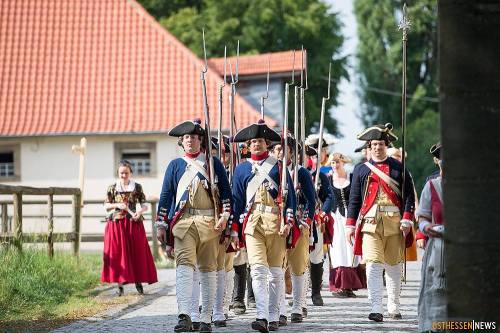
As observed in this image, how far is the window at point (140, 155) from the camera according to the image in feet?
110

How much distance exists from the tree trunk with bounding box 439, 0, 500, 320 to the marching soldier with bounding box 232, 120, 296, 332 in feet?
17.1

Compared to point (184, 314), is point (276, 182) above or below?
above

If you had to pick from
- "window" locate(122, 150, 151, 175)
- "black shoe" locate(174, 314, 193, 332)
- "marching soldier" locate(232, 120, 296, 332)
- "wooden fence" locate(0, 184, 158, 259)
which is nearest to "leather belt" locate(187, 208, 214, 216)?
"marching soldier" locate(232, 120, 296, 332)

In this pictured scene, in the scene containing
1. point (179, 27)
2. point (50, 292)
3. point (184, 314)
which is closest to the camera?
point (184, 314)

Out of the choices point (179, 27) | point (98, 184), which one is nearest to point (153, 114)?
point (98, 184)

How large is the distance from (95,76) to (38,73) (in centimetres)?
172

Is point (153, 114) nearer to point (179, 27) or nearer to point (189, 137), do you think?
point (179, 27)

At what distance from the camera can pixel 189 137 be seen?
35.4 feet

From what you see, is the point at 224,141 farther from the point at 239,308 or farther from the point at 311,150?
the point at 239,308

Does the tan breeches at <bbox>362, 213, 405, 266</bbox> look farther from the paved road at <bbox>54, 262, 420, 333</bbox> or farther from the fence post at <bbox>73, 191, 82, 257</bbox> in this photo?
the fence post at <bbox>73, 191, 82, 257</bbox>

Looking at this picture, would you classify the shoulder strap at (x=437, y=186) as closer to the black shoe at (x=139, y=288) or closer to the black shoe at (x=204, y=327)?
the black shoe at (x=204, y=327)

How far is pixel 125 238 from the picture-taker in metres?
15.4

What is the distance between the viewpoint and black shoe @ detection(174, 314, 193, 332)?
10.1 meters

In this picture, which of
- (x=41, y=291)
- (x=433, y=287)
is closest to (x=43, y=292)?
(x=41, y=291)
